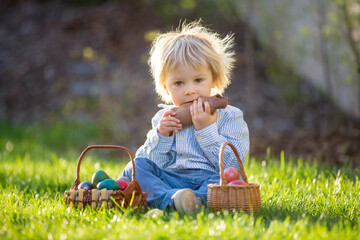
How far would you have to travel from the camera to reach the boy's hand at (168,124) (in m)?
2.94

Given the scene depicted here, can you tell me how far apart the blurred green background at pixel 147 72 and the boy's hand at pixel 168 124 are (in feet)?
5.23

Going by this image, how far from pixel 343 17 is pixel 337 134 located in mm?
1439

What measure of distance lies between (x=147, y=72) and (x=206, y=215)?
591 centimetres

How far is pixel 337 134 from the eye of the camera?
547cm

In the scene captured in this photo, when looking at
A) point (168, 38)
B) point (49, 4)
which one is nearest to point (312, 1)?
point (168, 38)

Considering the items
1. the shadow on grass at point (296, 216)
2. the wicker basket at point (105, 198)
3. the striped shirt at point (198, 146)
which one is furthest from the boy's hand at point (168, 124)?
the shadow on grass at point (296, 216)

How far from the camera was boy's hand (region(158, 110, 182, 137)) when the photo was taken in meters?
2.94

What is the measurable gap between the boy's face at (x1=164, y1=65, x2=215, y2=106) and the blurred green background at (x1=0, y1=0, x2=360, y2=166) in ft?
4.73

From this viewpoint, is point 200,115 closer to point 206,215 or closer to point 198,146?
point 198,146

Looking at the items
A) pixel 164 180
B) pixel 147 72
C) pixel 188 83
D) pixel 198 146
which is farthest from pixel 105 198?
pixel 147 72

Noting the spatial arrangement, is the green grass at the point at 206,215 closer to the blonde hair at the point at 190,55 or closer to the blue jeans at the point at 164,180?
the blue jeans at the point at 164,180

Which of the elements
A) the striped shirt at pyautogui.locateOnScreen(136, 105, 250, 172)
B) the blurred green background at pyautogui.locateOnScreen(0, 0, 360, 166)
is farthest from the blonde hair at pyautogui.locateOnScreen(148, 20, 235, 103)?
the blurred green background at pyautogui.locateOnScreen(0, 0, 360, 166)

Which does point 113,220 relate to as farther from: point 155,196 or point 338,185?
point 338,185

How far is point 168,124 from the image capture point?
2.95 m
